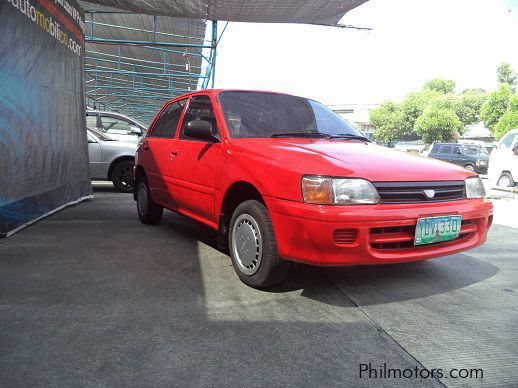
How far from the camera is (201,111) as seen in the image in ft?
12.9

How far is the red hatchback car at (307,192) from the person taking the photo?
2.54m

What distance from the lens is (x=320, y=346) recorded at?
7.21 feet

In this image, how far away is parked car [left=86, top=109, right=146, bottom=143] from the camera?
8.02 m

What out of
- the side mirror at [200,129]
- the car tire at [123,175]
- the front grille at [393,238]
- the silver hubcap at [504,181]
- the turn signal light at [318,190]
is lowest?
the car tire at [123,175]

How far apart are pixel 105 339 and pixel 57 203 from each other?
160 inches

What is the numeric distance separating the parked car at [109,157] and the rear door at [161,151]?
290cm

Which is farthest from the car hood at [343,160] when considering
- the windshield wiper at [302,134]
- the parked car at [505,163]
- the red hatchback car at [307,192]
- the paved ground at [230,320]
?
the parked car at [505,163]

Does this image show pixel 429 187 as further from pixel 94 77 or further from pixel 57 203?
pixel 94 77

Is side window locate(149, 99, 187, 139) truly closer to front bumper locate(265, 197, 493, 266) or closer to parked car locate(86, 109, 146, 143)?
front bumper locate(265, 197, 493, 266)

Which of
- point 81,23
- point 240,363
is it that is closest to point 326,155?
point 240,363

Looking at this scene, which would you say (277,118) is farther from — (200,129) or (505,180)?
(505,180)

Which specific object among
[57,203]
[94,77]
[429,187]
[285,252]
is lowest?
[57,203]

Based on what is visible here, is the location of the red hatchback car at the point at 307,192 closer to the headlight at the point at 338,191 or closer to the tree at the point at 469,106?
the headlight at the point at 338,191

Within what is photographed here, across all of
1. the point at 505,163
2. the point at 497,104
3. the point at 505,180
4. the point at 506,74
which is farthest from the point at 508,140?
the point at 506,74
